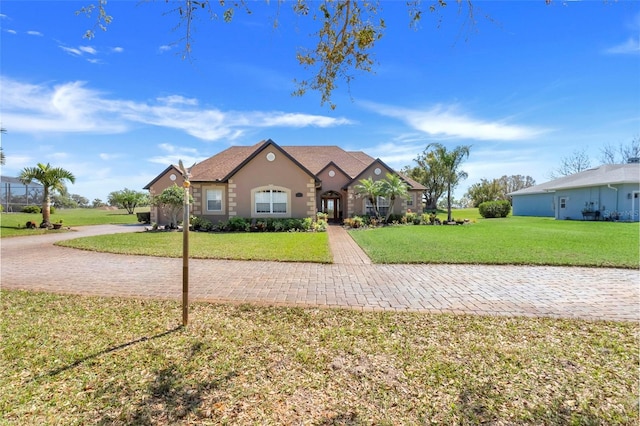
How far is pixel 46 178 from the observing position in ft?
67.6

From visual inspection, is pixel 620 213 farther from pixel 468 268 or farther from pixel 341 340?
pixel 341 340

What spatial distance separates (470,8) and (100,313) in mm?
7694

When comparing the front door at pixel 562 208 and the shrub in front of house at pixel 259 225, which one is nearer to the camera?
the shrub in front of house at pixel 259 225

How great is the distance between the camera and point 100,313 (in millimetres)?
5504

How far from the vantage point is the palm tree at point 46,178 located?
66.4 ft

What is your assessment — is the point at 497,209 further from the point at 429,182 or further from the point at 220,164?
the point at 220,164

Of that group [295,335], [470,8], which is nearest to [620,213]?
[470,8]

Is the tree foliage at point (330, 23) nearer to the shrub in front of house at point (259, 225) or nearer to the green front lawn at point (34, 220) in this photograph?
the shrub in front of house at point (259, 225)

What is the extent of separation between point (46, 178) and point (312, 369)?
24947mm

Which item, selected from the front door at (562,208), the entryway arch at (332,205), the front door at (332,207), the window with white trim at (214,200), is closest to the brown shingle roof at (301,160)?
the window with white trim at (214,200)

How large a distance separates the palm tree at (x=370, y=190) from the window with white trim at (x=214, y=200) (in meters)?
11.2

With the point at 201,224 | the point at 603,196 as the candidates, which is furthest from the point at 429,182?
the point at 201,224

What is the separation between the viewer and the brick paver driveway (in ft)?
19.7

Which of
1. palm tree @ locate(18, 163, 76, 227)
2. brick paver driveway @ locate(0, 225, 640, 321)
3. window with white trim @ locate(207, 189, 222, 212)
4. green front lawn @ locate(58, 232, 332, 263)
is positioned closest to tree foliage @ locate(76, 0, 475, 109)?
brick paver driveway @ locate(0, 225, 640, 321)
